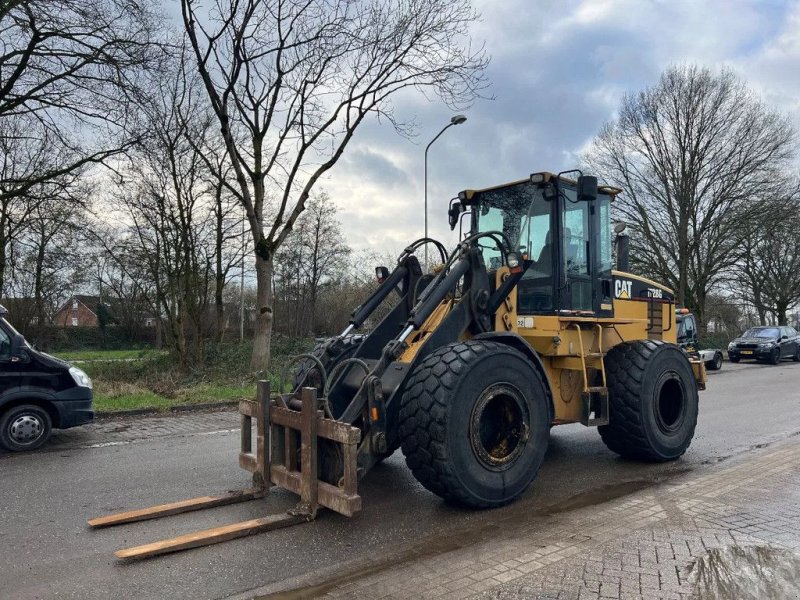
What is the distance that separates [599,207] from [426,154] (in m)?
16.5

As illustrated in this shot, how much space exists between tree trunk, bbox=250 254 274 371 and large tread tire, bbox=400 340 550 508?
1196 cm

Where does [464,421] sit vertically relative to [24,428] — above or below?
above

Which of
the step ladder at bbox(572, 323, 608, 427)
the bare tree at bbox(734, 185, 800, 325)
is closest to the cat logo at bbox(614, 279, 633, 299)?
the step ladder at bbox(572, 323, 608, 427)

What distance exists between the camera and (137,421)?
10367 mm

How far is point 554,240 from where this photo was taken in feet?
21.3

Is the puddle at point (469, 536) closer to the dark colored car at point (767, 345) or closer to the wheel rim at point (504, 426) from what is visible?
the wheel rim at point (504, 426)

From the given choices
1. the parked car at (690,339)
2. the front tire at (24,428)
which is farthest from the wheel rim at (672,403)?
the parked car at (690,339)

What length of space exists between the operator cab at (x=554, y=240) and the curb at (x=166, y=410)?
7.24m

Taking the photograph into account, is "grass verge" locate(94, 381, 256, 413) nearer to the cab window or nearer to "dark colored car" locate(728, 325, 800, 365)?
the cab window

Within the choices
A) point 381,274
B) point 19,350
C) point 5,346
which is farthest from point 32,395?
point 381,274

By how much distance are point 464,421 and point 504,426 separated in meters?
0.73

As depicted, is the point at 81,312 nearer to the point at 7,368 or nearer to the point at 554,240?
the point at 7,368

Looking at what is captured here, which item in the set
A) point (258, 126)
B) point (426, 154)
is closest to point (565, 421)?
point (258, 126)

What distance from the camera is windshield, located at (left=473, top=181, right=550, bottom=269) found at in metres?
6.53
